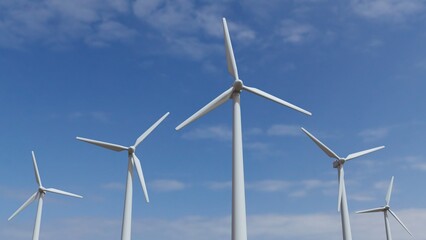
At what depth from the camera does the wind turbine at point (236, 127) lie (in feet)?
91.9

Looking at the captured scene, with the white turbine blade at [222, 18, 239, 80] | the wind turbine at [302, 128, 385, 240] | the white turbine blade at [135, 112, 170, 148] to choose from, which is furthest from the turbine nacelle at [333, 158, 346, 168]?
the white turbine blade at [222, 18, 239, 80]

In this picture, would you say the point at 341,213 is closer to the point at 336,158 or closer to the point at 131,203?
the point at 336,158

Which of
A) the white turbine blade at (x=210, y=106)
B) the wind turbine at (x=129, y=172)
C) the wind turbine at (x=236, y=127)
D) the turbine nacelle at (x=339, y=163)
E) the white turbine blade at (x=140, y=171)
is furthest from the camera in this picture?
the turbine nacelle at (x=339, y=163)

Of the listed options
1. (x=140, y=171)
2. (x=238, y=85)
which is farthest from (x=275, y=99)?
(x=140, y=171)

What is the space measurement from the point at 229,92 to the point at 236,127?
4.02 metres

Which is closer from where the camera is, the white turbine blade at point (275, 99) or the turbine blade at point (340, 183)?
the white turbine blade at point (275, 99)

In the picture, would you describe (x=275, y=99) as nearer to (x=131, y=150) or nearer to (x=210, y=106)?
(x=210, y=106)

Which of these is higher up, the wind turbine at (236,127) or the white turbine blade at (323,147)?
the white turbine blade at (323,147)

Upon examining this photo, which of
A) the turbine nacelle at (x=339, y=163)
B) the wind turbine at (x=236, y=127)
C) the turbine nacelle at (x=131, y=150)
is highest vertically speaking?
the turbine nacelle at (x=339, y=163)

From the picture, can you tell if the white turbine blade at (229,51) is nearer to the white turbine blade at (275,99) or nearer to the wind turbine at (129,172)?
the white turbine blade at (275,99)

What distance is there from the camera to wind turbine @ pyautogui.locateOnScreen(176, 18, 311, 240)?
28000 millimetres

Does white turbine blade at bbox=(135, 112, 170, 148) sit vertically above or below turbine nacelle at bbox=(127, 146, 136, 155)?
above

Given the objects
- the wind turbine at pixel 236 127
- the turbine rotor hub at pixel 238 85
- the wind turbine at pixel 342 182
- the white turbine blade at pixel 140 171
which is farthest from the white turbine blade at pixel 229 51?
the wind turbine at pixel 342 182

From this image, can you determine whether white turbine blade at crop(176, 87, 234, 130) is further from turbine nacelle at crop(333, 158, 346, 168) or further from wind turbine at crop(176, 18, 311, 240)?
turbine nacelle at crop(333, 158, 346, 168)
